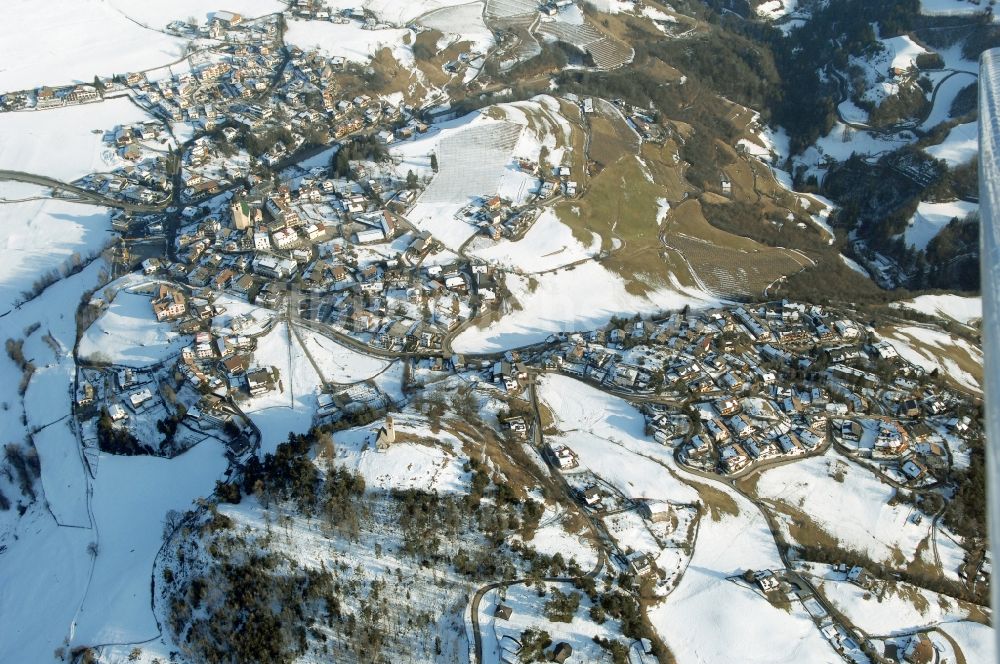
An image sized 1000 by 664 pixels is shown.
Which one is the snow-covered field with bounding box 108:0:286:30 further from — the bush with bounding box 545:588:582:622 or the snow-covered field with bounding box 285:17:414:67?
the bush with bounding box 545:588:582:622

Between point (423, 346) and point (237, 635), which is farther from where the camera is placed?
point (423, 346)

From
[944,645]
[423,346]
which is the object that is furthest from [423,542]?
[944,645]

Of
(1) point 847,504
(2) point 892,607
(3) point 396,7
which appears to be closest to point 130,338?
(1) point 847,504

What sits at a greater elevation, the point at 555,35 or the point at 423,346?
the point at 555,35

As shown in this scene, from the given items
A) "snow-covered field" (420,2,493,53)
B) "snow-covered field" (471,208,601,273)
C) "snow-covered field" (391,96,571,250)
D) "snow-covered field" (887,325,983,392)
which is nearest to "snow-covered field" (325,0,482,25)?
"snow-covered field" (420,2,493,53)

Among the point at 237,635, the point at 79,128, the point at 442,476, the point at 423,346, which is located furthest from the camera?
the point at 79,128

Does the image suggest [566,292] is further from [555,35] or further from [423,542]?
[555,35]

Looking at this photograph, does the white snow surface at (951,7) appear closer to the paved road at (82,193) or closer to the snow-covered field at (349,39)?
the snow-covered field at (349,39)
